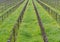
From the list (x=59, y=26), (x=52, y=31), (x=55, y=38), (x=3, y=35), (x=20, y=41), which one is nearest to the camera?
(x=20, y=41)

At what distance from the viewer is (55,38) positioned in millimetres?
14289

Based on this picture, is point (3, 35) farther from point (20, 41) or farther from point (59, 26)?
point (59, 26)

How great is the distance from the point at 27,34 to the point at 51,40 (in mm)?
2288

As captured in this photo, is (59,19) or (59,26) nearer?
(59,26)

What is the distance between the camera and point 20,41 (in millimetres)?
13195

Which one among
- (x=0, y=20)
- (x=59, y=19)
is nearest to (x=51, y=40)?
(x=59, y=19)

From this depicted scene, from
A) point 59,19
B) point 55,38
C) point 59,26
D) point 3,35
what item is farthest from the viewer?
point 59,19

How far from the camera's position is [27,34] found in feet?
50.4

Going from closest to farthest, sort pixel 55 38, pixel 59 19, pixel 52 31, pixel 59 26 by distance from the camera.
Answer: pixel 55 38
pixel 52 31
pixel 59 26
pixel 59 19

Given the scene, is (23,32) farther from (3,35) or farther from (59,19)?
(59,19)

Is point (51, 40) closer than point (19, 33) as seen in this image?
Yes

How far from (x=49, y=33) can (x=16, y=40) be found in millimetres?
3302

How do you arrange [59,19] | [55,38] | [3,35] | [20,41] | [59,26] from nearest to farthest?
[20,41]
[55,38]
[3,35]
[59,26]
[59,19]

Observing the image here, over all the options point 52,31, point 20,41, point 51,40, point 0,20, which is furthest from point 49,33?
point 0,20
